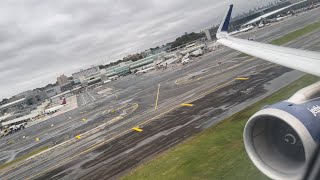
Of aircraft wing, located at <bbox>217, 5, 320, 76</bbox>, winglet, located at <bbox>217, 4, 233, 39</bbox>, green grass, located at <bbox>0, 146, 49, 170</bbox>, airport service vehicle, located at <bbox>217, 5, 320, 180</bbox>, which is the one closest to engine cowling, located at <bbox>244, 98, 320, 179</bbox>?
airport service vehicle, located at <bbox>217, 5, 320, 180</bbox>

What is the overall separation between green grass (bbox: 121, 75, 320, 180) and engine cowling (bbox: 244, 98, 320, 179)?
29.4 ft

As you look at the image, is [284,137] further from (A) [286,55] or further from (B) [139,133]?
(B) [139,133]

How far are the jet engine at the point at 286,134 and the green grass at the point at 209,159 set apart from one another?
8941 millimetres

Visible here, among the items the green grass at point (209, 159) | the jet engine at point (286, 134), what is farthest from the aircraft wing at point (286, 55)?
the green grass at point (209, 159)

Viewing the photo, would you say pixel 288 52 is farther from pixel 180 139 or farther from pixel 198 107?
pixel 198 107

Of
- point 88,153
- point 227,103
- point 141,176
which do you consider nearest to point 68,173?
point 88,153

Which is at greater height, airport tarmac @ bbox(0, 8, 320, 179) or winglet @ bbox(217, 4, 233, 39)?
winglet @ bbox(217, 4, 233, 39)

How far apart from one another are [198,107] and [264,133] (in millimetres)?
30466

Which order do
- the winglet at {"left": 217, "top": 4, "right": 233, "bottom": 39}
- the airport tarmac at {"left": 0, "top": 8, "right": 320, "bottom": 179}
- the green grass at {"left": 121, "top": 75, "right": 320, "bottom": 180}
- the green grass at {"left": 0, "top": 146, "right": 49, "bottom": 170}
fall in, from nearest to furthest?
the green grass at {"left": 121, "top": 75, "right": 320, "bottom": 180} < the winglet at {"left": 217, "top": 4, "right": 233, "bottom": 39} < the airport tarmac at {"left": 0, "top": 8, "right": 320, "bottom": 179} < the green grass at {"left": 0, "top": 146, "right": 49, "bottom": 170}

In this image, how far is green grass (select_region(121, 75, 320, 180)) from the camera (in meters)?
18.5

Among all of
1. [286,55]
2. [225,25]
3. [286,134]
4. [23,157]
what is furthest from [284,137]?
[23,157]

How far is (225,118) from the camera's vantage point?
30.1 m

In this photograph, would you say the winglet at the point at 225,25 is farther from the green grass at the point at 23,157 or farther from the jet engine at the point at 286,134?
the green grass at the point at 23,157

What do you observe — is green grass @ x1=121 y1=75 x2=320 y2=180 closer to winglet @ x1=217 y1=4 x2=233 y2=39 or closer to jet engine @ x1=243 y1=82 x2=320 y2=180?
winglet @ x1=217 y1=4 x2=233 y2=39
